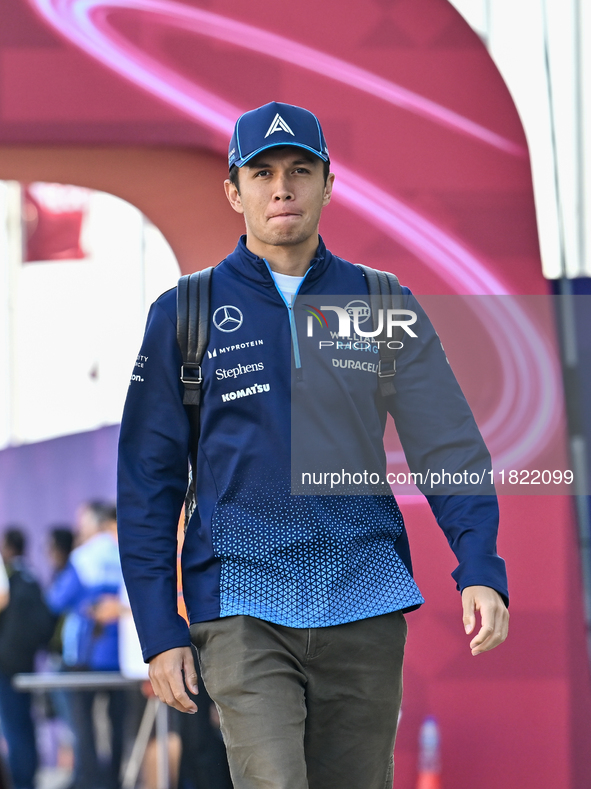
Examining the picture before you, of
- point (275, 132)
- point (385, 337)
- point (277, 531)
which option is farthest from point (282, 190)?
point (277, 531)

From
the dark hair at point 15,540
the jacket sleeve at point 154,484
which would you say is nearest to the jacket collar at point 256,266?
the jacket sleeve at point 154,484

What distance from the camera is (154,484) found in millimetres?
2129

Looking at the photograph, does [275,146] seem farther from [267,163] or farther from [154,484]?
[154,484]

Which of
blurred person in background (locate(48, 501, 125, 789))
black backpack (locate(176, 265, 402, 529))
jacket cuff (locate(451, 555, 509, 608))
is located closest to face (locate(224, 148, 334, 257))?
black backpack (locate(176, 265, 402, 529))

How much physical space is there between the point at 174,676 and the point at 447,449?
80 cm

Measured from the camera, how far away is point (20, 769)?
13.2 feet

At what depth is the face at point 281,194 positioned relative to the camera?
7.35 feet

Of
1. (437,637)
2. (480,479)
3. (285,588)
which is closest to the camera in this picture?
(285,588)

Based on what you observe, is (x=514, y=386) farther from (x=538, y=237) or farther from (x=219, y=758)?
(x=219, y=758)

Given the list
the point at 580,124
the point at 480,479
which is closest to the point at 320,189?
the point at 480,479

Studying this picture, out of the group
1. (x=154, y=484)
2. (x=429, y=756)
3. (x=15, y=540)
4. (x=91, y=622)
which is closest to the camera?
(x=154, y=484)

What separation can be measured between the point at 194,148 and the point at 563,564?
228 centimetres

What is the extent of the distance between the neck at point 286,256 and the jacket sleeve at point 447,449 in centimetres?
27

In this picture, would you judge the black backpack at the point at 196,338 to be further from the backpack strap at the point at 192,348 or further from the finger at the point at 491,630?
the finger at the point at 491,630
